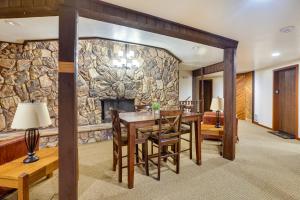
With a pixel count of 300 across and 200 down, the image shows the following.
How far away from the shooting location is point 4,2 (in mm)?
1708

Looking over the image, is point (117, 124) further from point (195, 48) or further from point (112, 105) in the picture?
point (195, 48)

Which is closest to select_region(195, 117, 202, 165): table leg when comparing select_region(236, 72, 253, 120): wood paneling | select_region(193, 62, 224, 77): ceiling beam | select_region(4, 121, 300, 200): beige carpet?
select_region(4, 121, 300, 200): beige carpet

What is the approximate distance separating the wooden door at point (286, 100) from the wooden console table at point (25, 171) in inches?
235

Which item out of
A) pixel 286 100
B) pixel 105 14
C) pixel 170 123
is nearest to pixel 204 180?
pixel 170 123

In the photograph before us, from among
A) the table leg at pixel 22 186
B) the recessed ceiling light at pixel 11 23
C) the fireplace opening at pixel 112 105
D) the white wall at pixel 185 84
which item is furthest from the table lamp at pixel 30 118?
the white wall at pixel 185 84

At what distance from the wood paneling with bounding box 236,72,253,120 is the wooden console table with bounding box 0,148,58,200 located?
7.61 meters

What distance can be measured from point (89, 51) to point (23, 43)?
1538 millimetres

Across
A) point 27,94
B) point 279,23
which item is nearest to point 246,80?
point 279,23

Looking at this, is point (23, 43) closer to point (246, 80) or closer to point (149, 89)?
point (149, 89)

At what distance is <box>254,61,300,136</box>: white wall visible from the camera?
5.88 metres

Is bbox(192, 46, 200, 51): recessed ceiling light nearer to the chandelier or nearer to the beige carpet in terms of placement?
the chandelier

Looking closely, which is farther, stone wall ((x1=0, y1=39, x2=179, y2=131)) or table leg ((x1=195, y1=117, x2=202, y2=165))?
stone wall ((x1=0, y1=39, x2=179, y2=131))

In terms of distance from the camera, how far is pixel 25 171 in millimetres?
1634

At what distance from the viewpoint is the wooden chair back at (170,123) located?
7.75 ft
